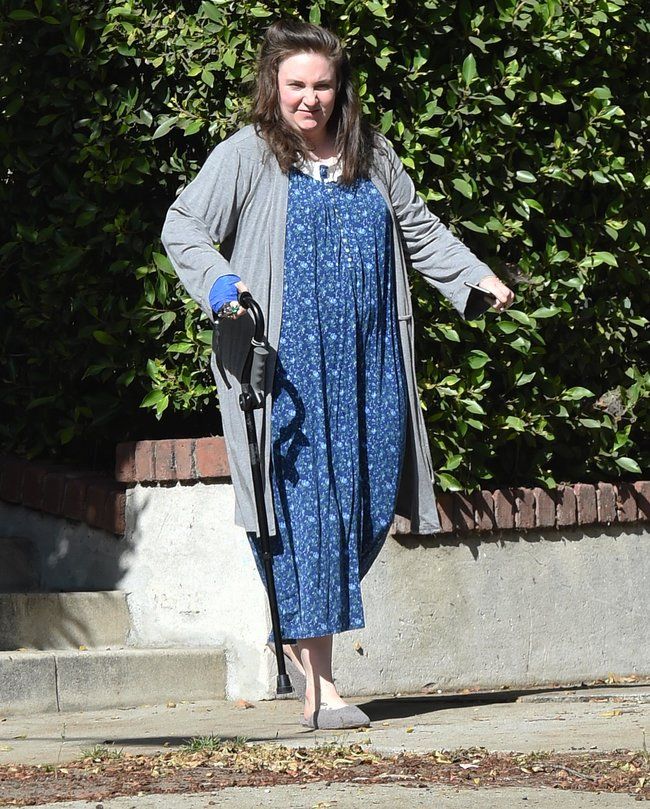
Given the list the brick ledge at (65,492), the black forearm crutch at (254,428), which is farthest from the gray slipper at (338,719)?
the brick ledge at (65,492)

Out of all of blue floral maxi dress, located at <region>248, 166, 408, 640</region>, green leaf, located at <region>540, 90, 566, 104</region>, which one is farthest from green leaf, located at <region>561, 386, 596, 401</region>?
blue floral maxi dress, located at <region>248, 166, 408, 640</region>

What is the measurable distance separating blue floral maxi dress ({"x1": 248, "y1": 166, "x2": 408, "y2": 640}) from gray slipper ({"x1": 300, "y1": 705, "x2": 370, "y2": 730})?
0.77 feet

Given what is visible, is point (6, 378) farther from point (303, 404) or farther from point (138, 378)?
point (303, 404)

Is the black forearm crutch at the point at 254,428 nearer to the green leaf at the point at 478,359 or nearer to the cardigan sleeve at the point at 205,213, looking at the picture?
the cardigan sleeve at the point at 205,213

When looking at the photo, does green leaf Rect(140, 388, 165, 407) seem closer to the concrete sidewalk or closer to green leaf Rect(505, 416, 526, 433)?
the concrete sidewalk

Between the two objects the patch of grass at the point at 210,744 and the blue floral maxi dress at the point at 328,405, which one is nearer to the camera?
the patch of grass at the point at 210,744

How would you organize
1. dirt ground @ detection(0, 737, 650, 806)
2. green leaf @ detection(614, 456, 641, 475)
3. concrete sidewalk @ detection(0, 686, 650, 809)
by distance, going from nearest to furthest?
concrete sidewalk @ detection(0, 686, 650, 809) < dirt ground @ detection(0, 737, 650, 806) < green leaf @ detection(614, 456, 641, 475)

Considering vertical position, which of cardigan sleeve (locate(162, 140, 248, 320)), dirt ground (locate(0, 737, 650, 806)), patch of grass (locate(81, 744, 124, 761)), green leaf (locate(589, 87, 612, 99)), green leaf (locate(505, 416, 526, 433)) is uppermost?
green leaf (locate(589, 87, 612, 99))

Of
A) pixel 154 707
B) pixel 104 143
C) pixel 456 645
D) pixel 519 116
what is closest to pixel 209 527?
pixel 154 707

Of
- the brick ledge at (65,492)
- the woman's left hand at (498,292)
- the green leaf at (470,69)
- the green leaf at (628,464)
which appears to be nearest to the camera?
the woman's left hand at (498,292)

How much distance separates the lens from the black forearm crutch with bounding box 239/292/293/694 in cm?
424

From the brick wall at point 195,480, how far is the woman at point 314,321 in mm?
917

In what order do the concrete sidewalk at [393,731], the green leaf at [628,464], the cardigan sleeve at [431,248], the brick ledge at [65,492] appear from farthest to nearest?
the green leaf at [628,464] < the brick ledge at [65,492] < the cardigan sleeve at [431,248] < the concrete sidewalk at [393,731]

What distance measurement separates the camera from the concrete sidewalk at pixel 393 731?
3.17 meters
